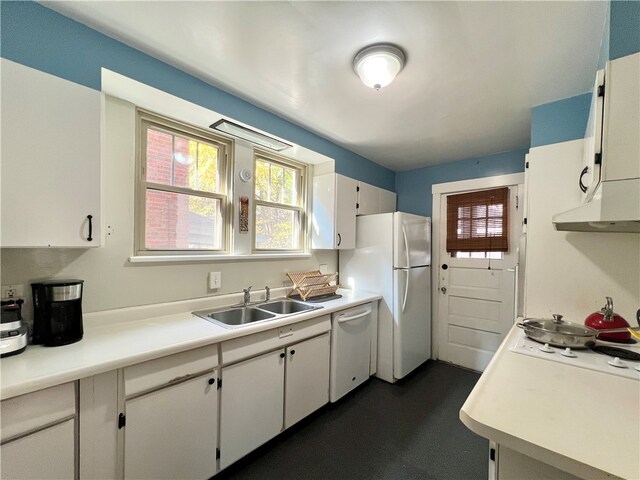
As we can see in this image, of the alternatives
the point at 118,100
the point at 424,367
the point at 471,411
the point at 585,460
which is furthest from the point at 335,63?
the point at 424,367

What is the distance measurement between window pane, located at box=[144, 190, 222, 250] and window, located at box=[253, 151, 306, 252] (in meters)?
0.40

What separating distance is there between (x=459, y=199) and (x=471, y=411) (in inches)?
113

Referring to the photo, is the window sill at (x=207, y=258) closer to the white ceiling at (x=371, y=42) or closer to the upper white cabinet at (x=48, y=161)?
the upper white cabinet at (x=48, y=161)

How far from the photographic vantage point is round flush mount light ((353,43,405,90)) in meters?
1.44

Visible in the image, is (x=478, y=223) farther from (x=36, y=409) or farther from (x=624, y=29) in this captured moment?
(x=36, y=409)

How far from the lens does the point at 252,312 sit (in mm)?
2162

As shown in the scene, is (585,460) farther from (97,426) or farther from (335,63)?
(335,63)

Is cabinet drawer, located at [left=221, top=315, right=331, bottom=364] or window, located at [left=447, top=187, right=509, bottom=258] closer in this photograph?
cabinet drawer, located at [left=221, top=315, right=331, bottom=364]

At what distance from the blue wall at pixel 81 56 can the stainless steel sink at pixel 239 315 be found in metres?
1.43

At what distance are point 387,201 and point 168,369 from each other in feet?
9.80

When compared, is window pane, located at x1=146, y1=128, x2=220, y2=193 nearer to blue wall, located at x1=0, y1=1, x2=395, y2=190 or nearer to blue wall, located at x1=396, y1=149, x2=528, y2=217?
blue wall, located at x1=0, y1=1, x2=395, y2=190

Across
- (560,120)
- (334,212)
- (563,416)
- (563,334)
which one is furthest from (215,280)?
(560,120)

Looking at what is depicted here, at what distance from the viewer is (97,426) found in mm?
1131

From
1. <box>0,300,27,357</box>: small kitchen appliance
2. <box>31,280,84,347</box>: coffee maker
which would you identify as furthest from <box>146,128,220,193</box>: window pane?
<box>0,300,27,357</box>: small kitchen appliance
